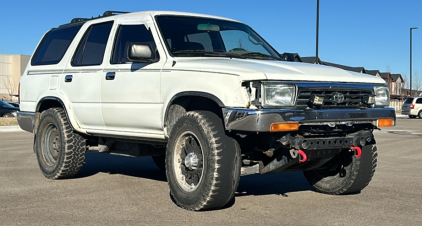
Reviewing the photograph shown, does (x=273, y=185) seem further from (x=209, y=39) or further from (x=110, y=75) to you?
(x=110, y=75)

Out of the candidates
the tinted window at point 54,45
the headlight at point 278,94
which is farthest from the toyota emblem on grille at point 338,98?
the tinted window at point 54,45

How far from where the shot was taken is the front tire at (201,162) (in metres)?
5.56

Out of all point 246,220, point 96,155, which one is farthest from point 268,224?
point 96,155

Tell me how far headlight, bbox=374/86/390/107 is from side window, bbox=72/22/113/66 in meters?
3.36

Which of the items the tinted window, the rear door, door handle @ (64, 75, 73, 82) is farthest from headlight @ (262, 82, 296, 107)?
the tinted window

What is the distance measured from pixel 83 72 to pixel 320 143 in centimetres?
346

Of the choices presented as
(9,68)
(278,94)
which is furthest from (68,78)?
(9,68)

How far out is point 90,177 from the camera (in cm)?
847

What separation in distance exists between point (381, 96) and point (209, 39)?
2109 millimetres

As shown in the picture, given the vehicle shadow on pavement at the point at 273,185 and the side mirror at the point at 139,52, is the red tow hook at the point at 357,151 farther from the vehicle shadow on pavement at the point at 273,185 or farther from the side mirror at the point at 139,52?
the side mirror at the point at 139,52

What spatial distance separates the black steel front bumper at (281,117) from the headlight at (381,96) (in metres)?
0.42

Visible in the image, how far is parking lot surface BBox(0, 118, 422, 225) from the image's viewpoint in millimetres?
5500

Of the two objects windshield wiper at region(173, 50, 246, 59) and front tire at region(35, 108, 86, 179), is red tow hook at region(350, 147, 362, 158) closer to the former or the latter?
windshield wiper at region(173, 50, 246, 59)

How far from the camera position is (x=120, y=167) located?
9766 mm
